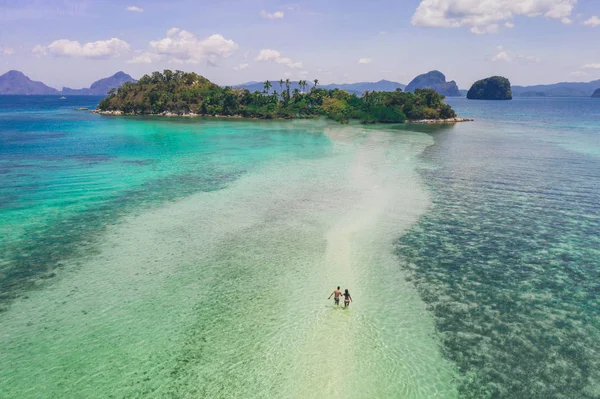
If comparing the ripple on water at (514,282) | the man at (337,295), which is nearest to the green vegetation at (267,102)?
the ripple on water at (514,282)

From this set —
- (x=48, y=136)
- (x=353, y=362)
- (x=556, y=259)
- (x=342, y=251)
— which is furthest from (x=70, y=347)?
(x=48, y=136)

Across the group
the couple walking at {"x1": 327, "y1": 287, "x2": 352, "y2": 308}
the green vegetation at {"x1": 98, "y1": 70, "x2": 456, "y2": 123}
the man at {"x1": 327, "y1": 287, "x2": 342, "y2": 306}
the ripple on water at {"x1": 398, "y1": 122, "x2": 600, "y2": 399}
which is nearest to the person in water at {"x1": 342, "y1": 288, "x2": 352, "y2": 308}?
the couple walking at {"x1": 327, "y1": 287, "x2": 352, "y2": 308}

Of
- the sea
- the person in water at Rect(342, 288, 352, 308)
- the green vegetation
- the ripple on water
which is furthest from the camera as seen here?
the green vegetation

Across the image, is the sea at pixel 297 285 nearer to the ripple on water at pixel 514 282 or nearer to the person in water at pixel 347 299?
the ripple on water at pixel 514 282

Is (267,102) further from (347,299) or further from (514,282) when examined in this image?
(347,299)

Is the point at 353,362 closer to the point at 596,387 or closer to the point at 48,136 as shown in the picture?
the point at 596,387

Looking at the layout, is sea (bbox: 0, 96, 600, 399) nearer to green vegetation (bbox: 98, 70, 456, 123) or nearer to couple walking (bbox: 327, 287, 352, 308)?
couple walking (bbox: 327, 287, 352, 308)
